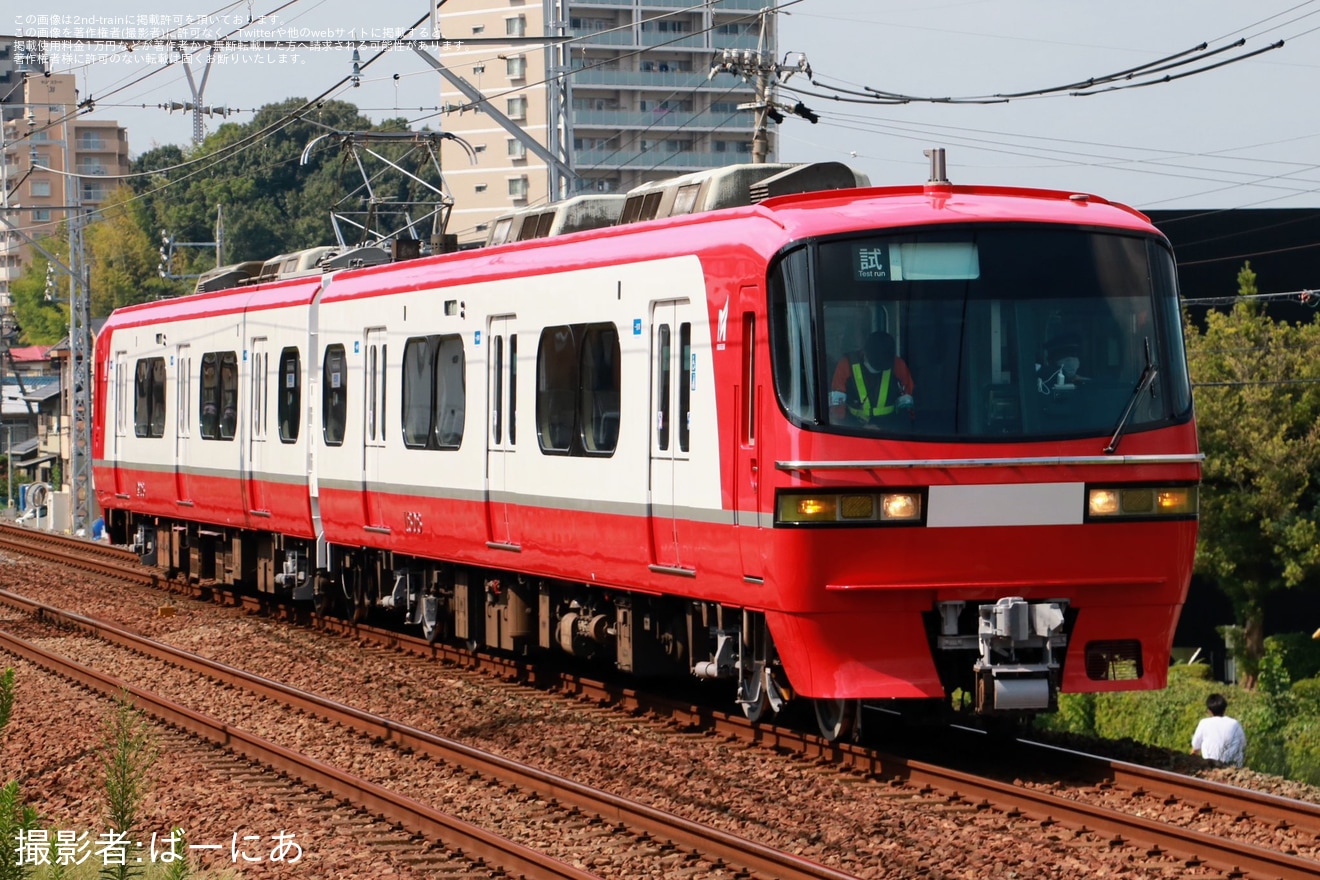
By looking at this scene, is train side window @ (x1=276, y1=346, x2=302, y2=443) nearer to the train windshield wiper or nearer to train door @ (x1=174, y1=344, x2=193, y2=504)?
train door @ (x1=174, y1=344, x2=193, y2=504)

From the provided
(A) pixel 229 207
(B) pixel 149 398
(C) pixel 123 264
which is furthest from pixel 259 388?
(C) pixel 123 264

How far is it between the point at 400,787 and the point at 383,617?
8967 millimetres

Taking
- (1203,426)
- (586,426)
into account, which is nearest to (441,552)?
(586,426)

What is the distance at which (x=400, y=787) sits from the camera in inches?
409

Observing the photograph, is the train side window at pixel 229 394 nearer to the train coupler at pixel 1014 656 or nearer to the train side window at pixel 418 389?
the train side window at pixel 418 389

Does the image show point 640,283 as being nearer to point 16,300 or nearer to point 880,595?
point 880,595

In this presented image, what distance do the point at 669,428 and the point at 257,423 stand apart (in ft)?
29.5

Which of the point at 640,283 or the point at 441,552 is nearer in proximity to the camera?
the point at 640,283

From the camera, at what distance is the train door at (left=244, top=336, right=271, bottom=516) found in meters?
19.0

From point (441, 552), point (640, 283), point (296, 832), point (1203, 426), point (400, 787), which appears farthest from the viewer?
point (1203, 426)

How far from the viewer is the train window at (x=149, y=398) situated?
22.5 meters

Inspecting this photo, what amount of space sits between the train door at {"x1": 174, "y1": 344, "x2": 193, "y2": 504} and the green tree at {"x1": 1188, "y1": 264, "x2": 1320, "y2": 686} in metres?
20.2

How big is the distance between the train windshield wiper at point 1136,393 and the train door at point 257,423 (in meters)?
11.0

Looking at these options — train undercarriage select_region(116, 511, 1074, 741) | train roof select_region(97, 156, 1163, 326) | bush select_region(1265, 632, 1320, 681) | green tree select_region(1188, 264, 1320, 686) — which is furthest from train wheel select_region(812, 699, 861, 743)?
bush select_region(1265, 632, 1320, 681)
